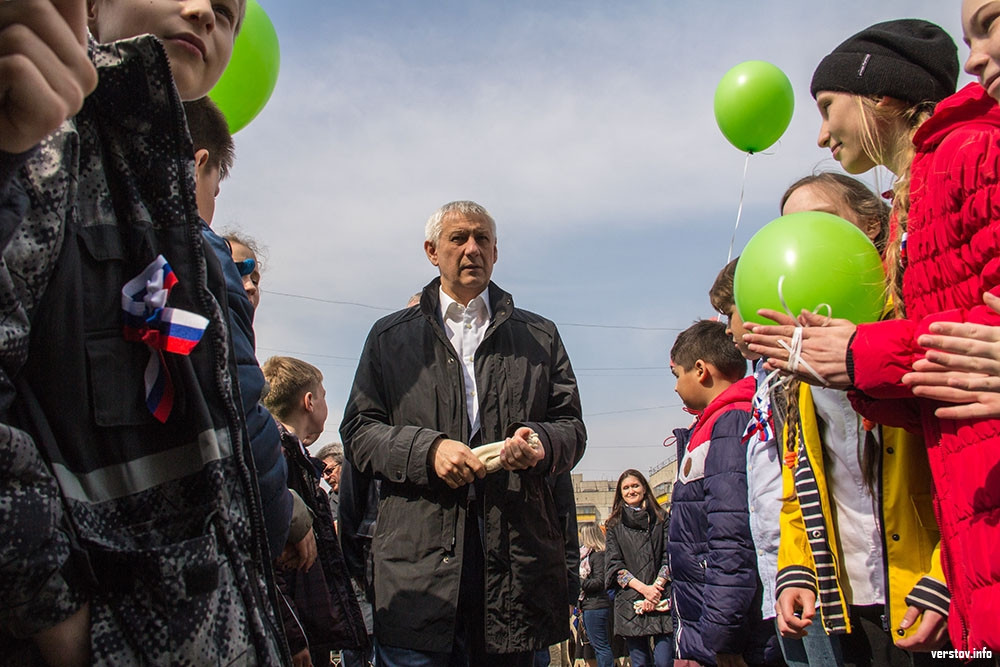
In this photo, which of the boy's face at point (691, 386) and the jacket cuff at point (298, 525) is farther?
the boy's face at point (691, 386)

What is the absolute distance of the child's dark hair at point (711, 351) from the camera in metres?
4.45

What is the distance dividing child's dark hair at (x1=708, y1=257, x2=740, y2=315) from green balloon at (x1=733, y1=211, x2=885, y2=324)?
1.50 metres

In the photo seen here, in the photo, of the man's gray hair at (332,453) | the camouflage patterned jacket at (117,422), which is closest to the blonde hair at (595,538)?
the man's gray hair at (332,453)

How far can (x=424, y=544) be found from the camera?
308 cm

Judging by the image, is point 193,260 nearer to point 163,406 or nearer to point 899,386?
→ point 163,406

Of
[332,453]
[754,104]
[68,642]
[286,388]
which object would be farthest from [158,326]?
[332,453]

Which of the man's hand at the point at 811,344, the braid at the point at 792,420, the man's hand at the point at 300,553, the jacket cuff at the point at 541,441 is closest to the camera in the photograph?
the man's hand at the point at 811,344

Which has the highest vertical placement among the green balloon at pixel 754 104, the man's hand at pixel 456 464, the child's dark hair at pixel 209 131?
the green balloon at pixel 754 104

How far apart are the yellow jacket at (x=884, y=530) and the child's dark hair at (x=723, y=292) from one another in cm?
126

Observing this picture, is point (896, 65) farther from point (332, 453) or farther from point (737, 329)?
point (332, 453)

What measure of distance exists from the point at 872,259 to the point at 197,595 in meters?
1.99

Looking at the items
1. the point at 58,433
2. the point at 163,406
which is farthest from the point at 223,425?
the point at 58,433

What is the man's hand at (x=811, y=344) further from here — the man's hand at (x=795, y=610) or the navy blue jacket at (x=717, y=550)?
the navy blue jacket at (x=717, y=550)

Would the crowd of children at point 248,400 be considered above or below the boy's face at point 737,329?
below
